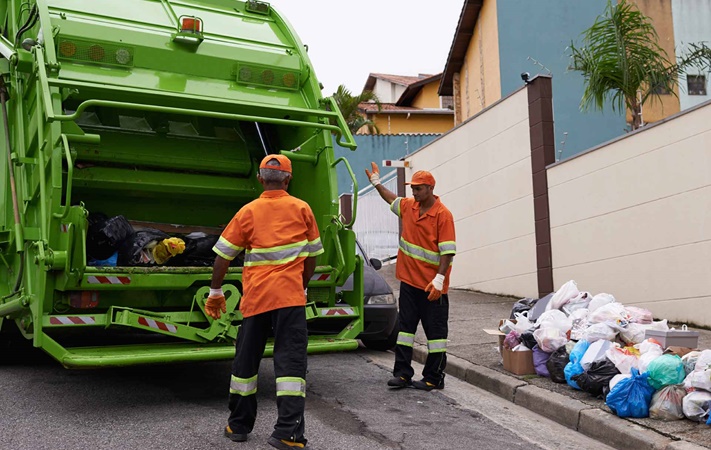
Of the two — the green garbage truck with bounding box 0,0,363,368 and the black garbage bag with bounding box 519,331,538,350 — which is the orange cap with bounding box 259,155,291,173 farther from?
the black garbage bag with bounding box 519,331,538,350

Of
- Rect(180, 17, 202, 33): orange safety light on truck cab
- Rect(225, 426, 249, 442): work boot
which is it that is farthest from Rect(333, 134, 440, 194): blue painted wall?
Rect(225, 426, 249, 442): work boot

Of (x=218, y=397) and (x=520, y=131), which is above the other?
(x=520, y=131)

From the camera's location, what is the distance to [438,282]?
550cm

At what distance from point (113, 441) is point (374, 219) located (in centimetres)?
1183

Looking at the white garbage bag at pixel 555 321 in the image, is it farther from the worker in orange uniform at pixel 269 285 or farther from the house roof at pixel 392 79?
the house roof at pixel 392 79

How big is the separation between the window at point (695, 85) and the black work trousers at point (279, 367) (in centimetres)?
1752

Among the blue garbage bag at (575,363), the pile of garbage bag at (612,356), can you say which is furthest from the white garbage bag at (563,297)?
the blue garbage bag at (575,363)

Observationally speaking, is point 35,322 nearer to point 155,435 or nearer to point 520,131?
point 155,435

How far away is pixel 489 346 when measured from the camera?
703 cm

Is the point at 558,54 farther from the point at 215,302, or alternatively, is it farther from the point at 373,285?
the point at 215,302

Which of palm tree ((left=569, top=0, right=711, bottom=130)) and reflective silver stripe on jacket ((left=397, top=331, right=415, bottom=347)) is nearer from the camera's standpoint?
reflective silver stripe on jacket ((left=397, top=331, right=415, bottom=347))

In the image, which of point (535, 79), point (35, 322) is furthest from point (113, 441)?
point (535, 79)

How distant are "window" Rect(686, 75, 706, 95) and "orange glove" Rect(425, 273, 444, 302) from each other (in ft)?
52.0

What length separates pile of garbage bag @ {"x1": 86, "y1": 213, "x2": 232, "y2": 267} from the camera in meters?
5.36
